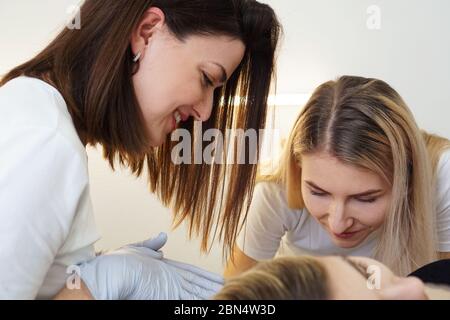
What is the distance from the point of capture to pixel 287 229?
2.57 feet

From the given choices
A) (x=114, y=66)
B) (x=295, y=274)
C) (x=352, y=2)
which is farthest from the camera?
(x=352, y=2)

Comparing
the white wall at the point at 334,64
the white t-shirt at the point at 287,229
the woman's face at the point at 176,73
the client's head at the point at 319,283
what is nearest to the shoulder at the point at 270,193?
the white t-shirt at the point at 287,229

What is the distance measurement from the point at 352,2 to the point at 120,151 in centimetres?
45

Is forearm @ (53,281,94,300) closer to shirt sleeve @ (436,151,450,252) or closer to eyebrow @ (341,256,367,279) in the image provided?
eyebrow @ (341,256,367,279)

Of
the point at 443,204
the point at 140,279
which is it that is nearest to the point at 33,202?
the point at 140,279

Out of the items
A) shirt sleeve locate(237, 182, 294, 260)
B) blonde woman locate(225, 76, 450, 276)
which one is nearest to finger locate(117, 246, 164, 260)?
blonde woman locate(225, 76, 450, 276)

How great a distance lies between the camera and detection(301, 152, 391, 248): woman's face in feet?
2.18

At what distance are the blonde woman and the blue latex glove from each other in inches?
4.8

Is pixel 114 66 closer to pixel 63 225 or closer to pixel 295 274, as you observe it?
pixel 63 225

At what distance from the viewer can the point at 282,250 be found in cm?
76

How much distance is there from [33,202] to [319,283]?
0.77 ft

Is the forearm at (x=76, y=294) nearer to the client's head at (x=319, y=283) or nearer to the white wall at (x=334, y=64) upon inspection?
the client's head at (x=319, y=283)

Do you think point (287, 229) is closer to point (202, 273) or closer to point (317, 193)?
point (317, 193)
